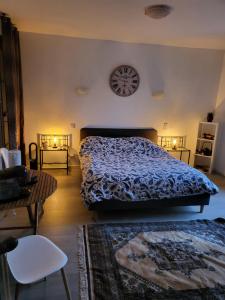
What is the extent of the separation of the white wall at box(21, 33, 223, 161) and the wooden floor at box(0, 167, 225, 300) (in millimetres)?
1513

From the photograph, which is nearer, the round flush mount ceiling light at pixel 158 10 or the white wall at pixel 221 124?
the round flush mount ceiling light at pixel 158 10

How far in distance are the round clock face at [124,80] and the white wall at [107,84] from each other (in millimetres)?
97

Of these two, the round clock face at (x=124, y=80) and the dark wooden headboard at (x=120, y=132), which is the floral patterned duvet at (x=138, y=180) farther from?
the round clock face at (x=124, y=80)

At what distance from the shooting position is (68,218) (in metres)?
2.85

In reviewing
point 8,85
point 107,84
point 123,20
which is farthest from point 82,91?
point 123,20

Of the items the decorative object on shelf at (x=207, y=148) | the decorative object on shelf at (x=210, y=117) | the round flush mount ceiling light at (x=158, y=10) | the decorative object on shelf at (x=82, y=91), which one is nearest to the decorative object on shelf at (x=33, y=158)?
the decorative object on shelf at (x=82, y=91)

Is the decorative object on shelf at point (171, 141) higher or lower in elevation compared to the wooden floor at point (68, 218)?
higher

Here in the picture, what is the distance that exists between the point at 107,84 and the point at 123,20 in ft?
4.65

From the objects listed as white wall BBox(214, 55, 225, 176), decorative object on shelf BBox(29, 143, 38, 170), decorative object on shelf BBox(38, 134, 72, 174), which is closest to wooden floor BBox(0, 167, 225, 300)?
decorative object on shelf BBox(29, 143, 38, 170)

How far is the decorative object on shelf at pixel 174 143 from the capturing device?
4.96 m

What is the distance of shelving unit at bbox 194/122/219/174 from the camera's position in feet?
15.9

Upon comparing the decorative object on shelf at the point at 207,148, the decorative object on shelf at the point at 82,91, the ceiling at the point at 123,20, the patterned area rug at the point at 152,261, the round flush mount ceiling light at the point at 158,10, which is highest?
the ceiling at the point at 123,20

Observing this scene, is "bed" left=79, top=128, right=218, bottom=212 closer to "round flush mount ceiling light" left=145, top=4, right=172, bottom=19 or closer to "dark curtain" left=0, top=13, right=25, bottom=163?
"dark curtain" left=0, top=13, right=25, bottom=163

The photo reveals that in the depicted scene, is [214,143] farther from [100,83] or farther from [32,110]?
[32,110]
